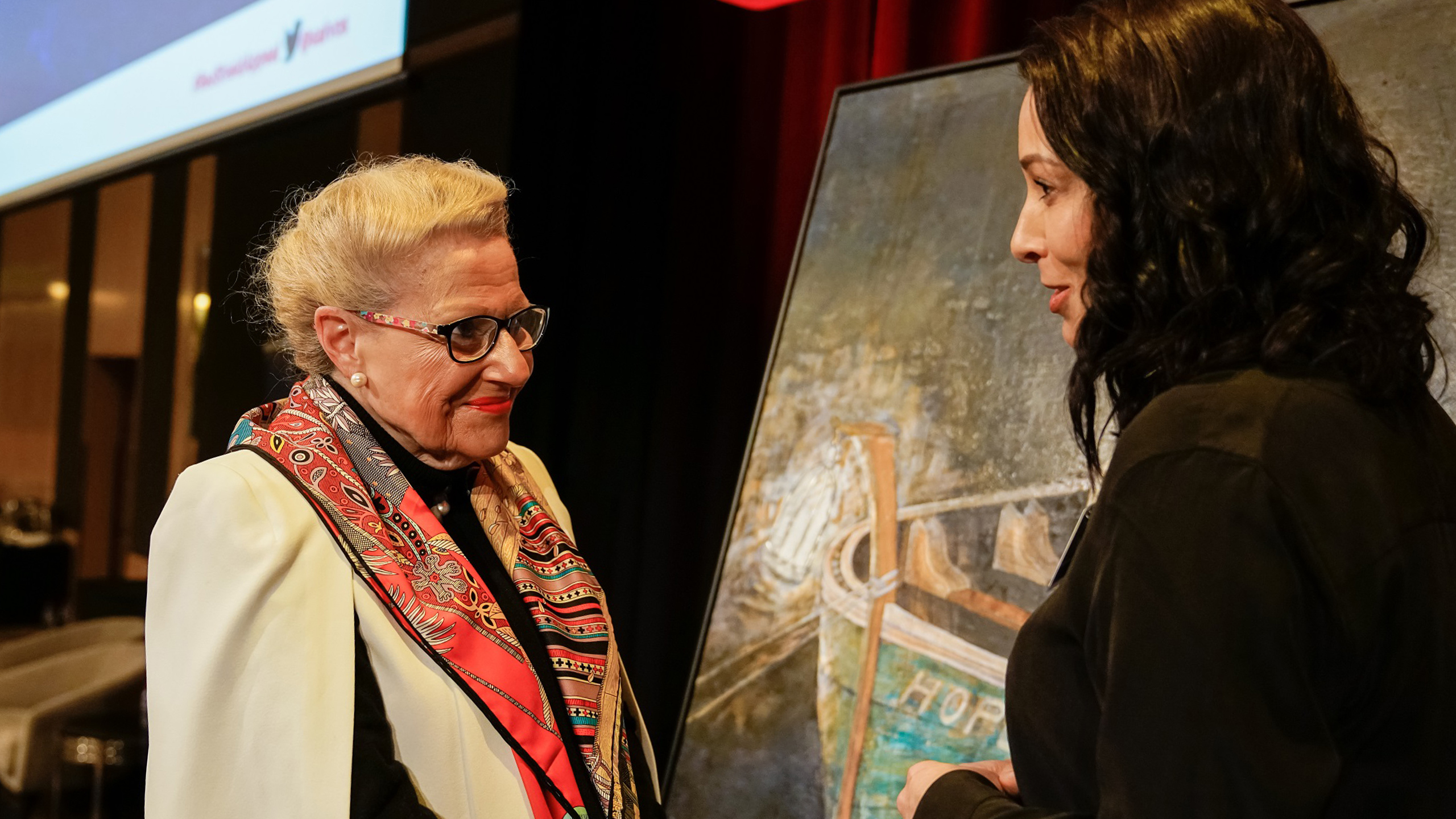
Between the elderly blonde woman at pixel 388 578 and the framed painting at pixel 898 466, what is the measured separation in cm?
45

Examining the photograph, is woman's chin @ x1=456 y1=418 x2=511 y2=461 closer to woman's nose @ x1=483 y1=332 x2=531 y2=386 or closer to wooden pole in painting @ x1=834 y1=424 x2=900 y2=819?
woman's nose @ x1=483 y1=332 x2=531 y2=386

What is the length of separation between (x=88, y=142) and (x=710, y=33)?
2302 millimetres

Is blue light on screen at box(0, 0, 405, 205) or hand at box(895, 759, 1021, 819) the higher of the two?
blue light on screen at box(0, 0, 405, 205)

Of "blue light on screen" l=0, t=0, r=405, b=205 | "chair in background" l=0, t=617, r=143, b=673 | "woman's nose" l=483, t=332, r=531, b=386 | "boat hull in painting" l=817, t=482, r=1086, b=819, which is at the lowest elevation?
"chair in background" l=0, t=617, r=143, b=673

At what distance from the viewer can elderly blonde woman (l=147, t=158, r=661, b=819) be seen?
137cm

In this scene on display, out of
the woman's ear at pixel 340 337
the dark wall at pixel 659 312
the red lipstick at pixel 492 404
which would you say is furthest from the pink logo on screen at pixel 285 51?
the red lipstick at pixel 492 404

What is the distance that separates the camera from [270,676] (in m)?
1.38

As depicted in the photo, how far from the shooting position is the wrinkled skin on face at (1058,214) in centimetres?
95

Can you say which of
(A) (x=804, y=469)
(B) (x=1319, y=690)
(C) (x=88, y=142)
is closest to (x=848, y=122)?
(A) (x=804, y=469)

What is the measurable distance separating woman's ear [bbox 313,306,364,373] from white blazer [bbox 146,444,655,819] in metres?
0.24

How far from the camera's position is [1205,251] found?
0.82 metres

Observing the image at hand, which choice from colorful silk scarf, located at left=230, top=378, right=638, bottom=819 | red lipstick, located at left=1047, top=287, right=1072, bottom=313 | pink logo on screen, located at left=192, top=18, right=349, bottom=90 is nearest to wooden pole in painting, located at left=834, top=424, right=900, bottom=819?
colorful silk scarf, located at left=230, top=378, right=638, bottom=819

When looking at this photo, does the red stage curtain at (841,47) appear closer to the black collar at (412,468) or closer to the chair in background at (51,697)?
the black collar at (412,468)

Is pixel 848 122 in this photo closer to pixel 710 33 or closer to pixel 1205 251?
pixel 710 33
